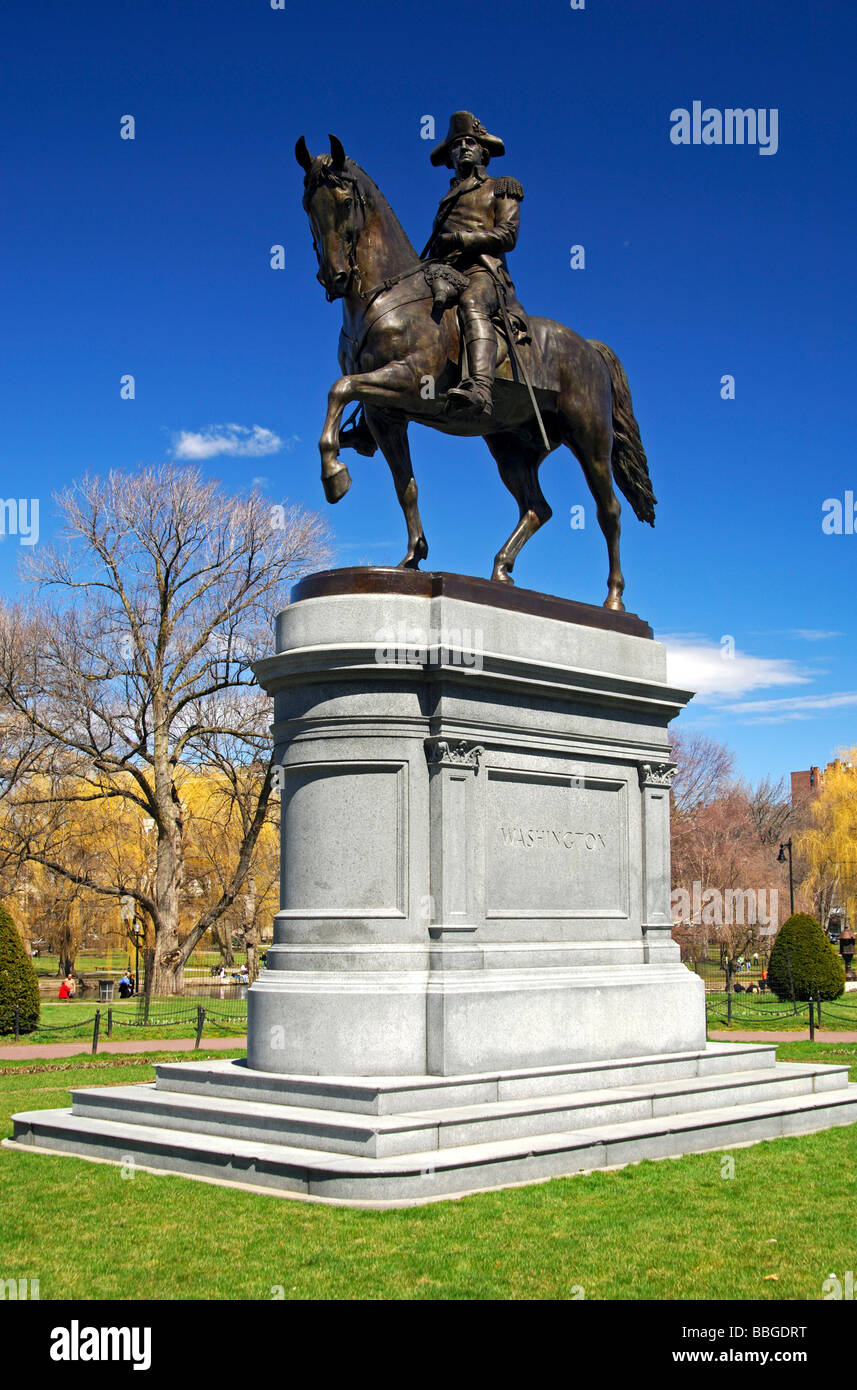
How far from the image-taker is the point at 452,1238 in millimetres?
7738

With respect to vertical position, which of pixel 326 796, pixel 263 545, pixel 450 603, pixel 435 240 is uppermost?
pixel 263 545

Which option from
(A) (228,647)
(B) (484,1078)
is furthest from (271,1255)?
(A) (228,647)

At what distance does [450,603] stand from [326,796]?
2057mm

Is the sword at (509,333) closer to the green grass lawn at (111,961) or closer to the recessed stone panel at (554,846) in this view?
the recessed stone panel at (554,846)

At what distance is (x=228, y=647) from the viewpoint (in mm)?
38500

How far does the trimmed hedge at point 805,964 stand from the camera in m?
35.3

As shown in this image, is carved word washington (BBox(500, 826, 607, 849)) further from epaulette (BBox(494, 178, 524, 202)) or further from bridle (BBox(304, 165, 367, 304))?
epaulette (BBox(494, 178, 524, 202))

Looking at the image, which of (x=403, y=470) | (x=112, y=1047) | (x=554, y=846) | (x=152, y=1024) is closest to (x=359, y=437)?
(x=403, y=470)

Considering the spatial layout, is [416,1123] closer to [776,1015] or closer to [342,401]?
[342,401]

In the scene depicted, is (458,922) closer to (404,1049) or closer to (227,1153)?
(404,1049)

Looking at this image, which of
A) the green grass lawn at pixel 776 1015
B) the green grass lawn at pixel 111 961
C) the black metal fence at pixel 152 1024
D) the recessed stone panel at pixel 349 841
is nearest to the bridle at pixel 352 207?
the recessed stone panel at pixel 349 841

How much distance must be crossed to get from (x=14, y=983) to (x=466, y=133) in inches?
724

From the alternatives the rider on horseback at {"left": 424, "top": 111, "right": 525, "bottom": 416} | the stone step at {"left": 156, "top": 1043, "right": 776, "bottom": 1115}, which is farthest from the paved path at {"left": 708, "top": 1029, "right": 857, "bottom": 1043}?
the rider on horseback at {"left": 424, "top": 111, "right": 525, "bottom": 416}
